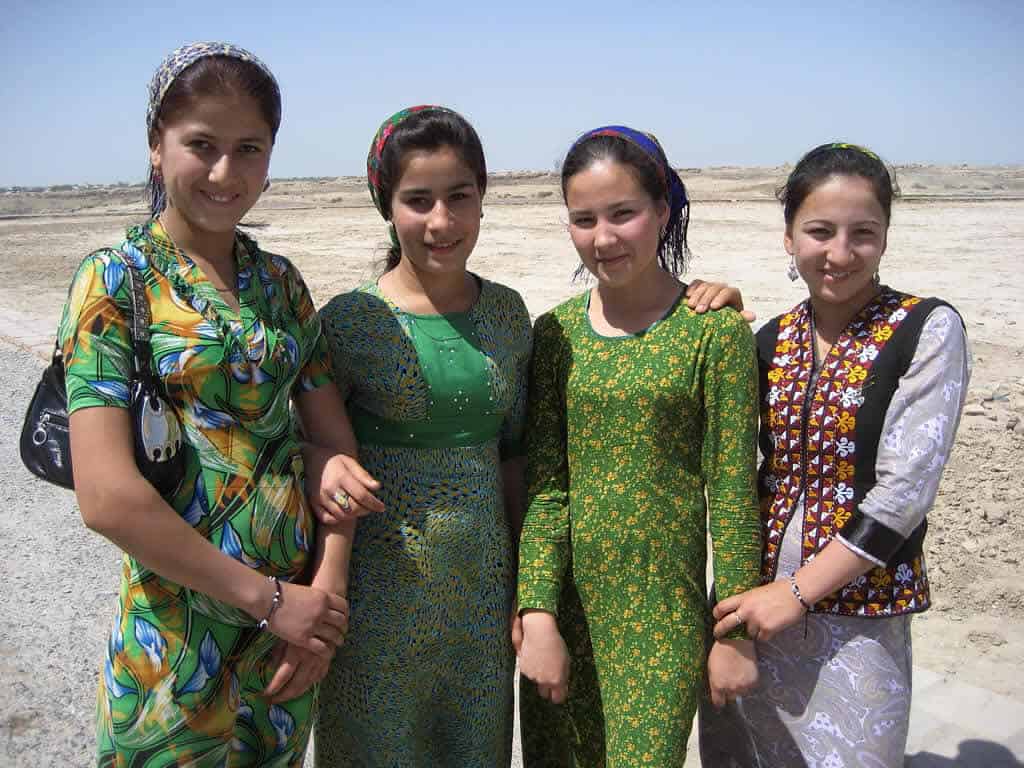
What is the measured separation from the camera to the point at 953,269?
11781 mm

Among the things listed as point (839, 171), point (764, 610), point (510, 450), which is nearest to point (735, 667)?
point (764, 610)

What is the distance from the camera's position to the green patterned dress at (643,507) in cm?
204

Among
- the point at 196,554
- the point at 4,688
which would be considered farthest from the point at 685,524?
the point at 4,688

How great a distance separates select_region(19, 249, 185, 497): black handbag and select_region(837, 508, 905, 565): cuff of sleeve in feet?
4.74

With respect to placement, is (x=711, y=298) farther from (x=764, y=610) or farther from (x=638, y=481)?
Answer: (x=764, y=610)

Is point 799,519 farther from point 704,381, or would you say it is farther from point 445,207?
point 445,207

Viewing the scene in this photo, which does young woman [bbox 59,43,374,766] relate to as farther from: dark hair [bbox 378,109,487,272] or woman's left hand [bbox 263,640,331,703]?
dark hair [bbox 378,109,487,272]

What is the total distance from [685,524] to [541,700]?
656 mm

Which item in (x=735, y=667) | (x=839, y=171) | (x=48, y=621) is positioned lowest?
(x=48, y=621)

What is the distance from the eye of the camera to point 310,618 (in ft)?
6.05

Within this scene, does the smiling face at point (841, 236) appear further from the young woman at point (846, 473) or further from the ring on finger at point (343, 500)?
the ring on finger at point (343, 500)

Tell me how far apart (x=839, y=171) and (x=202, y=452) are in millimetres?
1558

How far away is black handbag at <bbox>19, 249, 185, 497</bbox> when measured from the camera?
1.65 metres

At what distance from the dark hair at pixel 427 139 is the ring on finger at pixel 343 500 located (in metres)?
0.73
